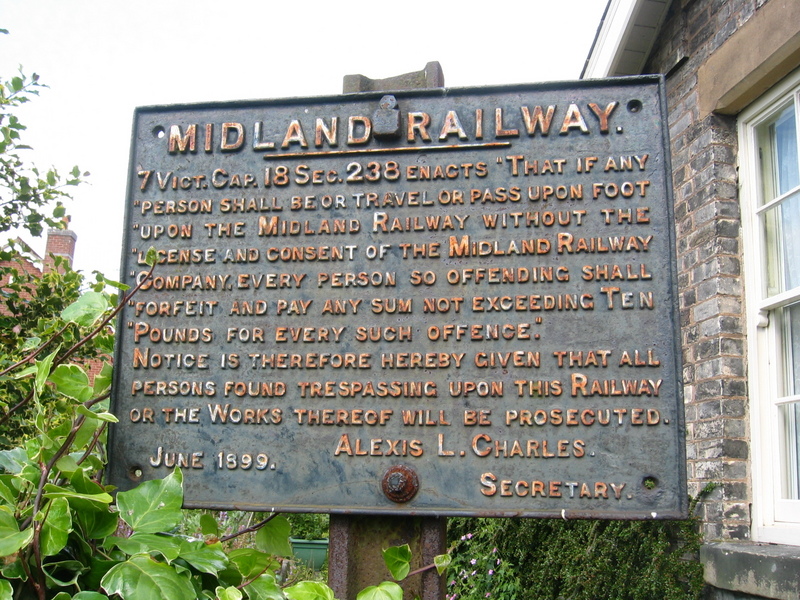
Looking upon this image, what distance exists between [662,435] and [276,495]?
134 cm

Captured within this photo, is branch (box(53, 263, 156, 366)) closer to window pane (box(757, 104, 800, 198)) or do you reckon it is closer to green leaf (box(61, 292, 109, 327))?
green leaf (box(61, 292, 109, 327))

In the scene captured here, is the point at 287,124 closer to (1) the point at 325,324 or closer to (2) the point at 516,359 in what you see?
(1) the point at 325,324

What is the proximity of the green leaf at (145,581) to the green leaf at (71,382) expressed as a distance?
61cm

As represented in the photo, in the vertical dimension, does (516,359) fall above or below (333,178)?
below

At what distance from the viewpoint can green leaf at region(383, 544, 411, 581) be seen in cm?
241

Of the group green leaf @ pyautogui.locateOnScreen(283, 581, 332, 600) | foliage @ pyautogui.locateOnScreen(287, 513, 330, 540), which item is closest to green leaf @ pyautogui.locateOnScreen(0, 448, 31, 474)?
green leaf @ pyautogui.locateOnScreen(283, 581, 332, 600)

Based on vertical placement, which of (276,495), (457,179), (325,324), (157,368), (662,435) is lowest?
(276,495)

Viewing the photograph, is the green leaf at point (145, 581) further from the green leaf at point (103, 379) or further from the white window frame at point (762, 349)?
the white window frame at point (762, 349)

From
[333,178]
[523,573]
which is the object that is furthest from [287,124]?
[523,573]

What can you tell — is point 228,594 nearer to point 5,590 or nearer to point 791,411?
point 5,590

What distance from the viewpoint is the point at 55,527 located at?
6.48ft

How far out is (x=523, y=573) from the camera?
221 inches

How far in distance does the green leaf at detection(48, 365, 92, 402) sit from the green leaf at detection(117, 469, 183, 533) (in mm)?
380

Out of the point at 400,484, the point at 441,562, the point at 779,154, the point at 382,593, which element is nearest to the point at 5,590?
the point at 382,593
